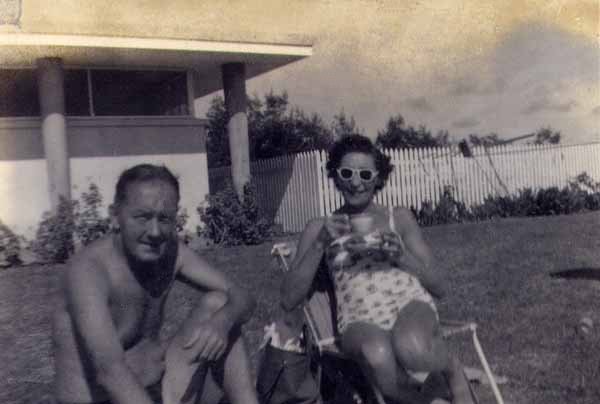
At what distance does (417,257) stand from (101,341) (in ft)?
5.46

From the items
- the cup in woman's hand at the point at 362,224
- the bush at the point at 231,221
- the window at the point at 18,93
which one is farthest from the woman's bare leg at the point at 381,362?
→ the window at the point at 18,93

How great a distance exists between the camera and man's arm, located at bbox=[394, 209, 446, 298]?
3383mm

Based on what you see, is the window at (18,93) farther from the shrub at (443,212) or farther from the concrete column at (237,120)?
the shrub at (443,212)

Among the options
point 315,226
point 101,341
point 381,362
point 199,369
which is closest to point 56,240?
point 315,226

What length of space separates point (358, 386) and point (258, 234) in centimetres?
828

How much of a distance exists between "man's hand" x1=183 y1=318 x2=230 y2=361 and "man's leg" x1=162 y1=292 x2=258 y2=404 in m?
0.04

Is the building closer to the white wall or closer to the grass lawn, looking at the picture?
the white wall

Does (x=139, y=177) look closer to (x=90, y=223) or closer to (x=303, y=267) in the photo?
(x=303, y=267)

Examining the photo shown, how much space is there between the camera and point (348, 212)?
365cm

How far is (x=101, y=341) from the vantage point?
2.42 metres

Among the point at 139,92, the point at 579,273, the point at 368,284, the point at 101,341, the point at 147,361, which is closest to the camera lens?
the point at 101,341

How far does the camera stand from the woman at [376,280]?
310cm

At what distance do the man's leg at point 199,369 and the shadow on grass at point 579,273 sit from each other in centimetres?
491

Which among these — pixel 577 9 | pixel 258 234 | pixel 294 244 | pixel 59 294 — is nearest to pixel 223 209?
pixel 258 234
